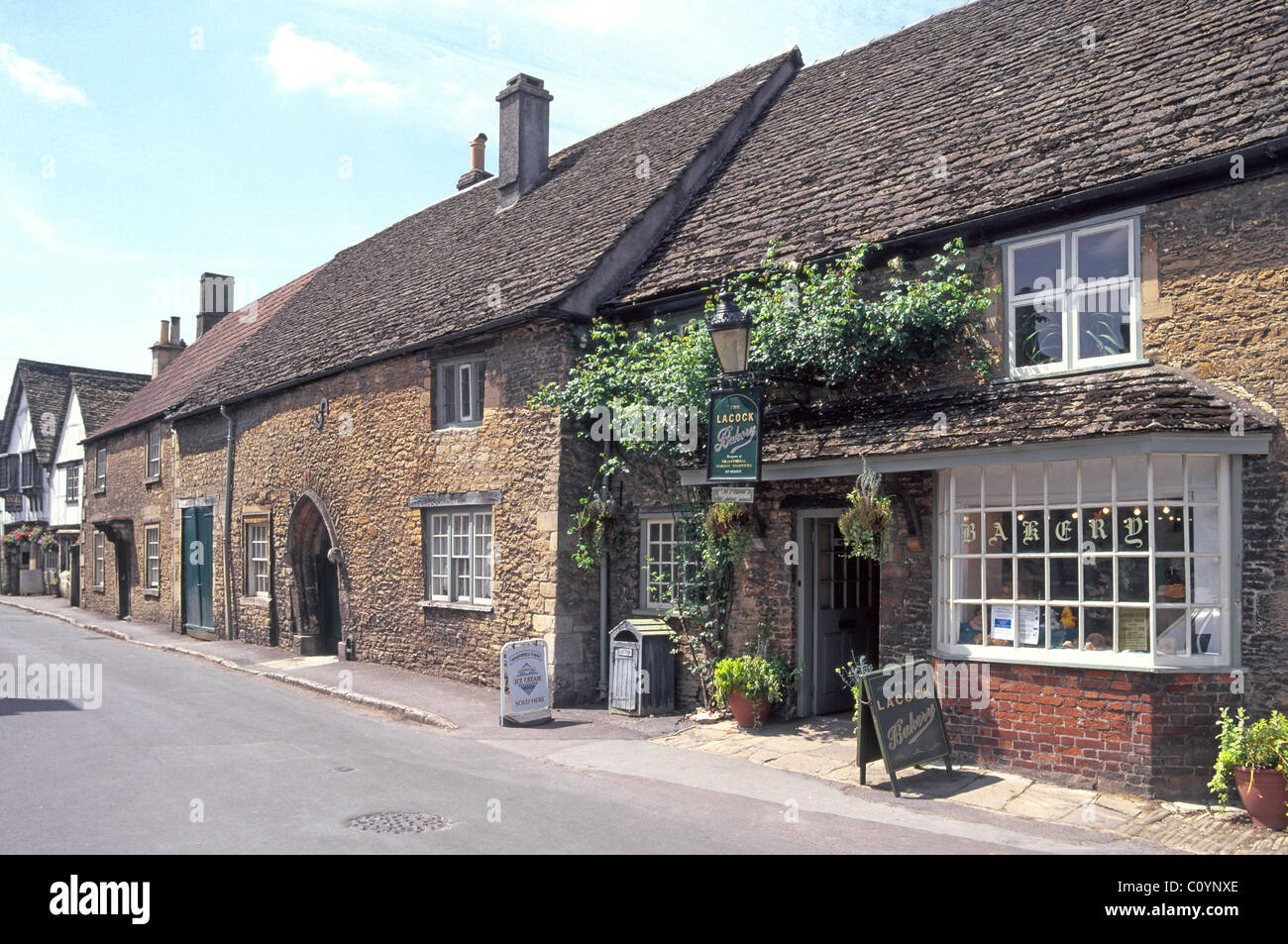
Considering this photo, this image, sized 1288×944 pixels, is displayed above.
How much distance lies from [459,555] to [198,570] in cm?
1166

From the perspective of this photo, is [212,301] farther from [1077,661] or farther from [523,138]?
[1077,661]

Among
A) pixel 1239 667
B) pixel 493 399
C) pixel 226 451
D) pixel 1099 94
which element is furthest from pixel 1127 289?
pixel 226 451

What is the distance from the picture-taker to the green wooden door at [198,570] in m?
22.7

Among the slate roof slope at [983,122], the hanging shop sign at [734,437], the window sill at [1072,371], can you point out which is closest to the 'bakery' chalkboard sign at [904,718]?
the hanging shop sign at [734,437]

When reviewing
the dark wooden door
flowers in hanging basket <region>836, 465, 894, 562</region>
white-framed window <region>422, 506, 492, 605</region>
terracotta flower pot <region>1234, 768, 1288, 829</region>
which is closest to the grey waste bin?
the dark wooden door

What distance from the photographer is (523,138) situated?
18703 mm

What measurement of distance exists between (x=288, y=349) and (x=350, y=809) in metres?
15.1

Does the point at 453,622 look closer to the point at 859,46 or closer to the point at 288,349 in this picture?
the point at 288,349

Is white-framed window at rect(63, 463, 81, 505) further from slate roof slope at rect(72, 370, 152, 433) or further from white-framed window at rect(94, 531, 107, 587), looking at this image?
white-framed window at rect(94, 531, 107, 587)

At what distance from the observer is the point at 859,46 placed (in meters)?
15.9

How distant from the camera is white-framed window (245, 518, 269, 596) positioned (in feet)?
66.7

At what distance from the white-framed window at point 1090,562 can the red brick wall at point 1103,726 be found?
18 centimetres

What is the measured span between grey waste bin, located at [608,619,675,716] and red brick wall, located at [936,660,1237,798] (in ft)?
13.0

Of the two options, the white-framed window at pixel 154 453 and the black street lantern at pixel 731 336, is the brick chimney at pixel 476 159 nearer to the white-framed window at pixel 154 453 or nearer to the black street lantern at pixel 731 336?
the white-framed window at pixel 154 453
